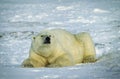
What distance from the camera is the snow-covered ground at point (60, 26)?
23.4 feet

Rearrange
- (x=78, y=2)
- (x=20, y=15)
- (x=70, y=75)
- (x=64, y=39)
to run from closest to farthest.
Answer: (x=70, y=75)
(x=64, y=39)
(x=20, y=15)
(x=78, y=2)

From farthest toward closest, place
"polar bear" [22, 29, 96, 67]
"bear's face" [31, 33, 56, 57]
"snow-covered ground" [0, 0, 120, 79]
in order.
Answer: "polar bear" [22, 29, 96, 67]
"bear's face" [31, 33, 56, 57]
"snow-covered ground" [0, 0, 120, 79]

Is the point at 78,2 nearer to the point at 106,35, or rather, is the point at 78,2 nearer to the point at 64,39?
the point at 106,35

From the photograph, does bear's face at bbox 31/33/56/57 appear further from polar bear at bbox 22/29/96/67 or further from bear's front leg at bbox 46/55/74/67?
bear's front leg at bbox 46/55/74/67

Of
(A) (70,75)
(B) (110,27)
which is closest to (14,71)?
(A) (70,75)

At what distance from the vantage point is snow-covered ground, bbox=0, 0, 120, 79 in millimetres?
7137

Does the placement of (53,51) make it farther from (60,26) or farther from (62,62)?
(60,26)

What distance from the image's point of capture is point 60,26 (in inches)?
626

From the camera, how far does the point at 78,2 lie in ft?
70.8

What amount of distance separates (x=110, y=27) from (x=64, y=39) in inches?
234

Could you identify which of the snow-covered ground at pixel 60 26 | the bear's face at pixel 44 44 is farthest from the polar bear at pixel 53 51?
the snow-covered ground at pixel 60 26

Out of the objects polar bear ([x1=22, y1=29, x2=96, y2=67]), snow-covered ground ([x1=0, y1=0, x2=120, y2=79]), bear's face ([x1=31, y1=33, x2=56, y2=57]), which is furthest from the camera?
polar bear ([x1=22, y1=29, x2=96, y2=67])

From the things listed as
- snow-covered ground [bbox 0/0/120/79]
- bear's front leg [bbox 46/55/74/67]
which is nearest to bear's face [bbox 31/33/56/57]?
bear's front leg [bbox 46/55/74/67]

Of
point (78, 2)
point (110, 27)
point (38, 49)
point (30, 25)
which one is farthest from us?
point (78, 2)
